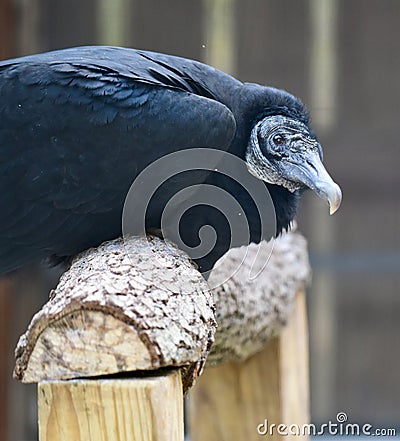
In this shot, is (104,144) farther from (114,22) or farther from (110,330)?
(114,22)

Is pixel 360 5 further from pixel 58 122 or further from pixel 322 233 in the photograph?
pixel 58 122

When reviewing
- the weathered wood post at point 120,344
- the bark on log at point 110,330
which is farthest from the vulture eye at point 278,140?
the bark on log at point 110,330

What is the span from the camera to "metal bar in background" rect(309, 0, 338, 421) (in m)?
3.95

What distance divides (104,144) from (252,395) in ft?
2.99

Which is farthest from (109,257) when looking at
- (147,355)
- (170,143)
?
(170,143)

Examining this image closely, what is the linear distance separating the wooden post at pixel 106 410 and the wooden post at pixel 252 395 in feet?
3.79

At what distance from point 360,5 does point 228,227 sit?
2.23 metres

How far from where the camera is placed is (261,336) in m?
2.31

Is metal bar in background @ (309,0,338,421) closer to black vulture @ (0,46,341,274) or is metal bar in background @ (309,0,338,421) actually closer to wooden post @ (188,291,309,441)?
wooden post @ (188,291,309,441)

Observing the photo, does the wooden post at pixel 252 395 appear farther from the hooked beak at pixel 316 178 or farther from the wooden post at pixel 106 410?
the wooden post at pixel 106 410

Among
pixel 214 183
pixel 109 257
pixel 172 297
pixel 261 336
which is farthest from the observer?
pixel 261 336

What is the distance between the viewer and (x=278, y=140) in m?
2.18

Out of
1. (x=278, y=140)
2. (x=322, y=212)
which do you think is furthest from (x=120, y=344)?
(x=322, y=212)

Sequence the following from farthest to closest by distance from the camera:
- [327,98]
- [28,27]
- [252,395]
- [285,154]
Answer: [327,98] → [28,27] → [252,395] → [285,154]
